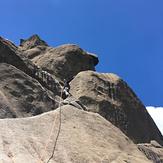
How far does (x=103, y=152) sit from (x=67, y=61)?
69.4 feet

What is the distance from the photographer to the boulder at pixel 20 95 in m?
17.3

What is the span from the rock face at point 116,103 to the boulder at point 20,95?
765 centimetres

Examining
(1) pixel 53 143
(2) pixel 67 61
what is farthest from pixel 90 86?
(1) pixel 53 143

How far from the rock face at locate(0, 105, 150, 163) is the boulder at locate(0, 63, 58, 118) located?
6.77 feet

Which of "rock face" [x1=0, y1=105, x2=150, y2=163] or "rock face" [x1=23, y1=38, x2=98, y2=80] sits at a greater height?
"rock face" [x1=23, y1=38, x2=98, y2=80]

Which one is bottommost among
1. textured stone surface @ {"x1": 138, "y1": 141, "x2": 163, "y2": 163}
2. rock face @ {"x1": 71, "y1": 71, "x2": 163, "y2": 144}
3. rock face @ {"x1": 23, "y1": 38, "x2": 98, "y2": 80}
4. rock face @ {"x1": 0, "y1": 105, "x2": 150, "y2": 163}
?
rock face @ {"x1": 0, "y1": 105, "x2": 150, "y2": 163}

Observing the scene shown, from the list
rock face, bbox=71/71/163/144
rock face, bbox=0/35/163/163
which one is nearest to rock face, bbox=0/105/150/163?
rock face, bbox=0/35/163/163

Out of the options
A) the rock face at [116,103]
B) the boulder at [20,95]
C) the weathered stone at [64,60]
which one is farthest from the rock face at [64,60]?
the boulder at [20,95]

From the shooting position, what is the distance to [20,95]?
1858 cm

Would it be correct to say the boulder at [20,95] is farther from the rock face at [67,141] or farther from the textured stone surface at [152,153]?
the textured stone surface at [152,153]

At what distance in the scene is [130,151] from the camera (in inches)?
609

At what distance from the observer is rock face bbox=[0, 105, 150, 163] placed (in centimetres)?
1216

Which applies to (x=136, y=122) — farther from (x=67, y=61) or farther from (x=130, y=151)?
(x=130, y=151)

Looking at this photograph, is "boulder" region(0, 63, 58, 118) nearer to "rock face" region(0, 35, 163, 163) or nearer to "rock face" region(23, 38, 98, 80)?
"rock face" region(0, 35, 163, 163)
